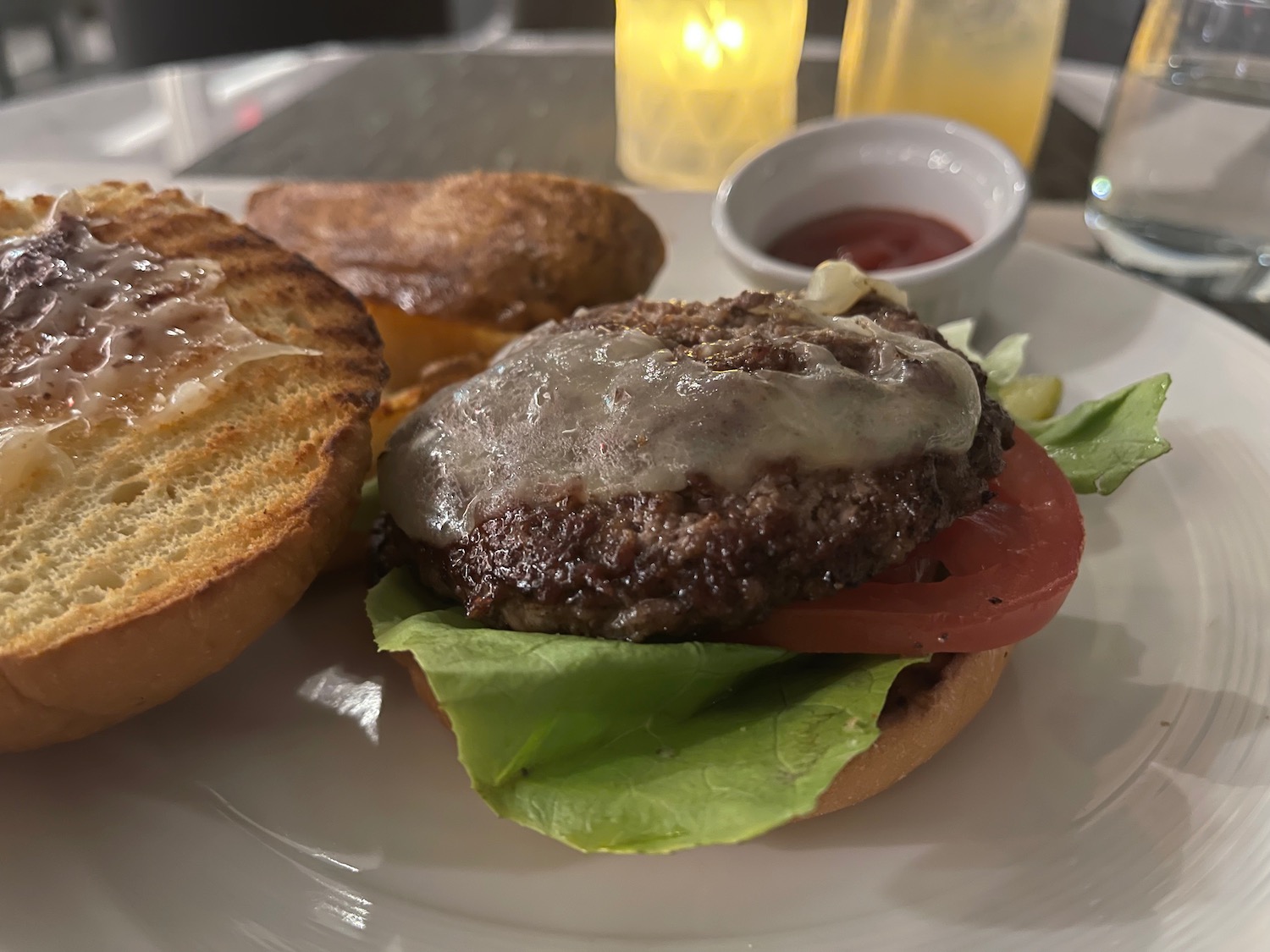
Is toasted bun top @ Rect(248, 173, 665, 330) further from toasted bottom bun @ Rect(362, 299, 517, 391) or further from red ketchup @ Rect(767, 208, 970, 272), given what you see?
red ketchup @ Rect(767, 208, 970, 272)

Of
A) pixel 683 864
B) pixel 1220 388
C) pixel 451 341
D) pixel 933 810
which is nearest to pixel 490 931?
pixel 683 864

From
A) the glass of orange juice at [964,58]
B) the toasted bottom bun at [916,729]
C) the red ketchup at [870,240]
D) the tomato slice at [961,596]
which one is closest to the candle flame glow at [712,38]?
the glass of orange juice at [964,58]

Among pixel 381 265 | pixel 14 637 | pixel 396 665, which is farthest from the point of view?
pixel 381 265

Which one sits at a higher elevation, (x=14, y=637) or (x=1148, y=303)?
(x=14, y=637)

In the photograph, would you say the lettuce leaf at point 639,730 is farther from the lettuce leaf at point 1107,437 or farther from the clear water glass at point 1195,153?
the clear water glass at point 1195,153

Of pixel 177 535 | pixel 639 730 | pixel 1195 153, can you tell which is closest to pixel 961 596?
pixel 639 730

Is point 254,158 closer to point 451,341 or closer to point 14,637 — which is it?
point 451,341

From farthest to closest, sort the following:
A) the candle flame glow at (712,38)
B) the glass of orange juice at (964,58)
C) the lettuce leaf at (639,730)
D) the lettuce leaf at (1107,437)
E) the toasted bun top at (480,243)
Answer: the candle flame glow at (712,38)
the glass of orange juice at (964,58)
the toasted bun top at (480,243)
the lettuce leaf at (1107,437)
the lettuce leaf at (639,730)
